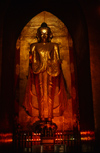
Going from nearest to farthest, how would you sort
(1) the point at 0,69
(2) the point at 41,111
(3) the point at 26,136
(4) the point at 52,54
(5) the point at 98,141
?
(5) the point at 98,141
(1) the point at 0,69
(3) the point at 26,136
(2) the point at 41,111
(4) the point at 52,54

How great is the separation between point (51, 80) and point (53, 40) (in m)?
1.22

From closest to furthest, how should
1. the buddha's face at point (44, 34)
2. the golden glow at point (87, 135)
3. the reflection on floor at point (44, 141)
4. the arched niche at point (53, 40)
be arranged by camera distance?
the golden glow at point (87, 135), the reflection on floor at point (44, 141), the arched niche at point (53, 40), the buddha's face at point (44, 34)

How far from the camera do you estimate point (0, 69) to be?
4.30 m

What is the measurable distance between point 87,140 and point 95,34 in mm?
1998

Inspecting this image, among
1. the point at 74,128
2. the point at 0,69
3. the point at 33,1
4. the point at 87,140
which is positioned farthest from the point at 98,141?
the point at 33,1

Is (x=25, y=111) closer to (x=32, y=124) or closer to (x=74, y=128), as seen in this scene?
(x=32, y=124)

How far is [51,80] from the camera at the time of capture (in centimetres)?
516

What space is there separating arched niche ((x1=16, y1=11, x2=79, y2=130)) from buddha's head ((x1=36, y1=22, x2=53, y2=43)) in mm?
317

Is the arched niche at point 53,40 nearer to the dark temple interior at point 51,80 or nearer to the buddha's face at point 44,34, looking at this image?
A: the dark temple interior at point 51,80

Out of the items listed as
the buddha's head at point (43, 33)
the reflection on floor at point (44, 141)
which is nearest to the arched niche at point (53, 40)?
the buddha's head at point (43, 33)

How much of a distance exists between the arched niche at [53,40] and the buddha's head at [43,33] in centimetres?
32

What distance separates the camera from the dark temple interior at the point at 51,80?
4.38 metres

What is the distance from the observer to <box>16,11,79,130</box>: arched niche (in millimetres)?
5238

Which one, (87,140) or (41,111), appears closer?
(87,140)
